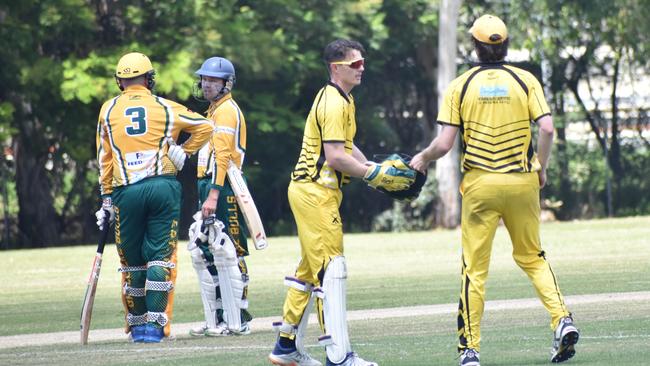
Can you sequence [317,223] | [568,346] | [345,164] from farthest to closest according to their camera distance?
[317,223] → [345,164] → [568,346]

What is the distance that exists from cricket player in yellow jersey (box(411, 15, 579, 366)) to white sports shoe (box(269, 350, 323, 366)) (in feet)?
3.92

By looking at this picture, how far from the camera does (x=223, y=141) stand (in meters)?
12.9

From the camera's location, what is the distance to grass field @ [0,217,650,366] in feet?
35.5

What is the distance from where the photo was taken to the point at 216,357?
10930 millimetres

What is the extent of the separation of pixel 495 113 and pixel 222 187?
149 inches

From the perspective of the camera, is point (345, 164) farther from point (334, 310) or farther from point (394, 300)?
point (394, 300)

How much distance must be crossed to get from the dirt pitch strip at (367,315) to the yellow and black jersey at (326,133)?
133 inches

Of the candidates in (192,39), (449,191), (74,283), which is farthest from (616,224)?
(74,283)

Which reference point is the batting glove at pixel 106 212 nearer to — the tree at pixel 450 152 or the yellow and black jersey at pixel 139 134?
the yellow and black jersey at pixel 139 134

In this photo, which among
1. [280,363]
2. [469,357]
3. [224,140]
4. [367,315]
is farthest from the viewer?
[367,315]

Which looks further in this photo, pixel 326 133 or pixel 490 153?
pixel 326 133

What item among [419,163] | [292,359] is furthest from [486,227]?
[292,359]

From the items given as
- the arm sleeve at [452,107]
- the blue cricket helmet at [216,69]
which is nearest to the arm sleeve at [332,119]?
the arm sleeve at [452,107]

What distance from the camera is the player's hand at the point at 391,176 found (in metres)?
9.99
